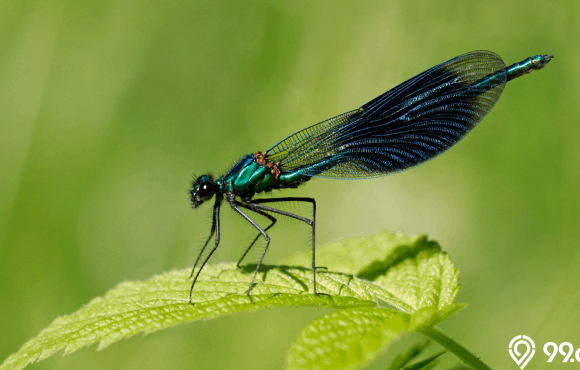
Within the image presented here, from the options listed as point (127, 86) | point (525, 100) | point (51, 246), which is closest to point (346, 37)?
point (525, 100)

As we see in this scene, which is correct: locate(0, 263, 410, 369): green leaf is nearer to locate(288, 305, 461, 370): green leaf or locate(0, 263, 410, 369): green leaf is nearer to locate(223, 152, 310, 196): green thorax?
locate(288, 305, 461, 370): green leaf

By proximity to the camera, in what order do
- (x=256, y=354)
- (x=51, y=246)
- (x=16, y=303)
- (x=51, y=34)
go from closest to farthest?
(x=256, y=354)
(x=16, y=303)
(x=51, y=246)
(x=51, y=34)

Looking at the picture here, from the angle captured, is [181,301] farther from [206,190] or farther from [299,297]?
[206,190]

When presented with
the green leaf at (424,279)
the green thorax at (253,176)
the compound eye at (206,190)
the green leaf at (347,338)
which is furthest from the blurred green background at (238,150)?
the green leaf at (347,338)

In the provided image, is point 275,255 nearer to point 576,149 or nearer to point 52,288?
point 52,288

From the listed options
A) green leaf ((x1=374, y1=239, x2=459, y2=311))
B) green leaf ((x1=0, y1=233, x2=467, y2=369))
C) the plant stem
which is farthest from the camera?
green leaf ((x1=374, y1=239, x2=459, y2=311))

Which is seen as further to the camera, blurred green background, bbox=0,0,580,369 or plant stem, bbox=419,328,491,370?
blurred green background, bbox=0,0,580,369

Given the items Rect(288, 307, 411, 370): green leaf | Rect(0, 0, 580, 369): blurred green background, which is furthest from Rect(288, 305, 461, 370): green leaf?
Rect(0, 0, 580, 369): blurred green background
